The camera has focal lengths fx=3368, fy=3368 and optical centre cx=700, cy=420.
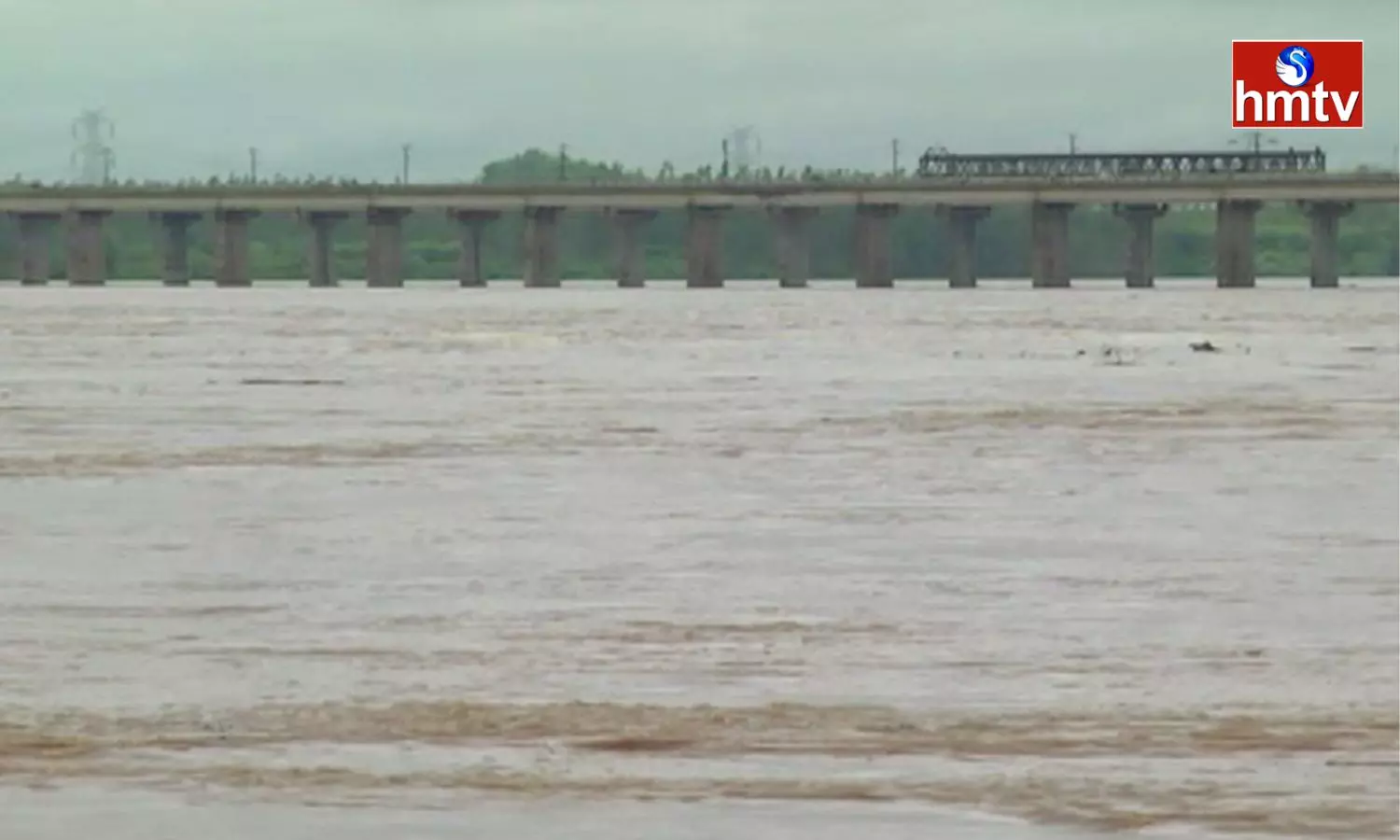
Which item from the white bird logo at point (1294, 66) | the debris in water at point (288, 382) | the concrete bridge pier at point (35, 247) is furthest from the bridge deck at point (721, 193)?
the debris in water at point (288, 382)

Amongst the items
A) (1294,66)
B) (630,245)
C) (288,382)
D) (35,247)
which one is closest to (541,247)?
(630,245)

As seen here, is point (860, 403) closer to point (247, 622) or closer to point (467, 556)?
point (467, 556)

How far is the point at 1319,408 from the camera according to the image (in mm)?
39844

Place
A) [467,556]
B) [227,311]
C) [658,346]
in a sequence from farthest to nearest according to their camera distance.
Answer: [227,311] < [658,346] < [467,556]

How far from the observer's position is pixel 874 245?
17388 centimetres

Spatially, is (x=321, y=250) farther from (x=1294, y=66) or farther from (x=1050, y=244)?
(x=1294, y=66)

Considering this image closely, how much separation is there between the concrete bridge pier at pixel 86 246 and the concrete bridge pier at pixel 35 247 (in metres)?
3.31

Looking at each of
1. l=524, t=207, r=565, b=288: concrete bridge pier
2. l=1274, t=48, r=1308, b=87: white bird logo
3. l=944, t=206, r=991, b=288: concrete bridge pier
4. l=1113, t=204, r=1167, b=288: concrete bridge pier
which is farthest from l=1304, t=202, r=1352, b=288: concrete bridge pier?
l=1274, t=48, r=1308, b=87: white bird logo

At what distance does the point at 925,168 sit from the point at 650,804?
596 feet

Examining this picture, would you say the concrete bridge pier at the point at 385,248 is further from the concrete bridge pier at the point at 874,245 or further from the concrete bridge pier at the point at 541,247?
the concrete bridge pier at the point at 874,245

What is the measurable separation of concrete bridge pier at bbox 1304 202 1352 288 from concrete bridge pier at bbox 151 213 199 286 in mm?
61091

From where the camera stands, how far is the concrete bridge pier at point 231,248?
601 ft

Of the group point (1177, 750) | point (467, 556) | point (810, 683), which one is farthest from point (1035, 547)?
point (1177, 750)

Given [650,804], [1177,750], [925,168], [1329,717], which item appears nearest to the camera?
[650,804]
